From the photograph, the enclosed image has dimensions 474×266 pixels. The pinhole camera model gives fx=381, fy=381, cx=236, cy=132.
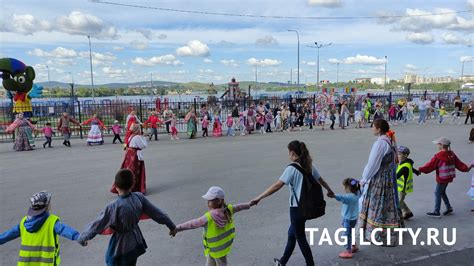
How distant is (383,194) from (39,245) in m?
4.11

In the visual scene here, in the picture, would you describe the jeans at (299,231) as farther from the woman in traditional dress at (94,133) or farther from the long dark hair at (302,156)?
the woman in traditional dress at (94,133)

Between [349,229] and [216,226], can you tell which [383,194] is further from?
[216,226]

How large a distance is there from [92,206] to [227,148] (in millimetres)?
8204

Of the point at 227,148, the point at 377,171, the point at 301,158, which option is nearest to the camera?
the point at 301,158

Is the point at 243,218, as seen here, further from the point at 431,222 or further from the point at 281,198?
the point at 431,222

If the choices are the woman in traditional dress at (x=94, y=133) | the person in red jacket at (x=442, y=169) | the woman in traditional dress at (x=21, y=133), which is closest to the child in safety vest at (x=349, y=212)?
the person in red jacket at (x=442, y=169)

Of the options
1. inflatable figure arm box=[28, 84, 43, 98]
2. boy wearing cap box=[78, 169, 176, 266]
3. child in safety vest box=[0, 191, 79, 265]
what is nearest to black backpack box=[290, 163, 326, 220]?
boy wearing cap box=[78, 169, 176, 266]

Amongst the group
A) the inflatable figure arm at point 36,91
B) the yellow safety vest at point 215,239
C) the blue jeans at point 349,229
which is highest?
the inflatable figure arm at point 36,91

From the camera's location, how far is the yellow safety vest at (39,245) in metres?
3.45

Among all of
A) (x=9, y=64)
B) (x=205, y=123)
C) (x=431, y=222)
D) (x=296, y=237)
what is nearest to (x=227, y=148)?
(x=205, y=123)

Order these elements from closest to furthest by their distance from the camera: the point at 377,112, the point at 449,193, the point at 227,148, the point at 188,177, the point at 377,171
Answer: the point at 377,171 < the point at 449,193 < the point at 188,177 < the point at 227,148 < the point at 377,112

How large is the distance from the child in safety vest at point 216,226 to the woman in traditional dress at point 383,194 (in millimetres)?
2080

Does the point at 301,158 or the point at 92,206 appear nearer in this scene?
the point at 301,158

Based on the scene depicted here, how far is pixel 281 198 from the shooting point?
7547 millimetres
